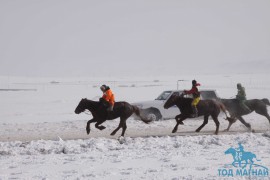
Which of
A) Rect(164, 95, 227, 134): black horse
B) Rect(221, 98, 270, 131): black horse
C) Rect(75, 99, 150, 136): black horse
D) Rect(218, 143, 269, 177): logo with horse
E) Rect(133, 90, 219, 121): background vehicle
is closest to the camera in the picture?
Rect(218, 143, 269, 177): logo with horse

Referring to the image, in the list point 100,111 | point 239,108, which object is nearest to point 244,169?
point 100,111

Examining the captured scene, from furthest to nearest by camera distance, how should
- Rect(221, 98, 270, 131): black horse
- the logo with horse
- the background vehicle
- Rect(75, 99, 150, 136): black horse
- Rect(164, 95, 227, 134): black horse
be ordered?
the background vehicle
Rect(221, 98, 270, 131): black horse
Rect(164, 95, 227, 134): black horse
Rect(75, 99, 150, 136): black horse
the logo with horse

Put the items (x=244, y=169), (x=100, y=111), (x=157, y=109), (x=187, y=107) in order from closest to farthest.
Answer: (x=244, y=169) < (x=100, y=111) < (x=187, y=107) < (x=157, y=109)

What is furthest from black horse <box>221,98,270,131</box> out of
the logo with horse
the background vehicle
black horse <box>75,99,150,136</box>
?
the logo with horse

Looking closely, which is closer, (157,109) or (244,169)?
(244,169)

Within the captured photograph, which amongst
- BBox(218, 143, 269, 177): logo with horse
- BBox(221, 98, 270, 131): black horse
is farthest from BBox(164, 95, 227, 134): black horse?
BBox(218, 143, 269, 177): logo with horse

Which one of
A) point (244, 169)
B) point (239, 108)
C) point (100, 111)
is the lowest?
point (244, 169)

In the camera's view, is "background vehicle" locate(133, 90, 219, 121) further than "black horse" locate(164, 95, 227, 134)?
Yes

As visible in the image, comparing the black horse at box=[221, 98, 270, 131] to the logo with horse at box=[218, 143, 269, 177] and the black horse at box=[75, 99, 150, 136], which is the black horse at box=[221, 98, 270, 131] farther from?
the logo with horse at box=[218, 143, 269, 177]

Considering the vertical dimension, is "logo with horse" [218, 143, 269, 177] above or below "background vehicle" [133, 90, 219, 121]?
below

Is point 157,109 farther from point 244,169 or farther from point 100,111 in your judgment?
point 244,169

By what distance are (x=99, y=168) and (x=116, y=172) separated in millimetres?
709

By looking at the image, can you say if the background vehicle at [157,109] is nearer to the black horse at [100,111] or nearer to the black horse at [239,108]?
the black horse at [239,108]

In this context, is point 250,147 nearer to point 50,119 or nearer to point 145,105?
point 145,105
